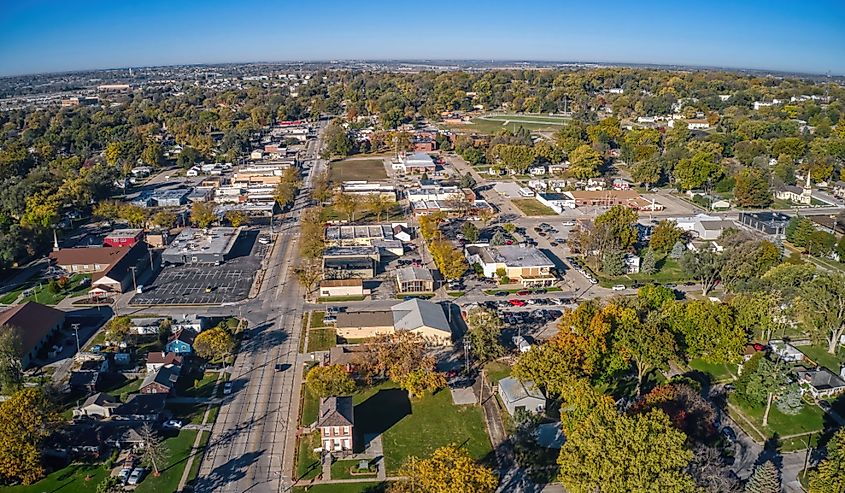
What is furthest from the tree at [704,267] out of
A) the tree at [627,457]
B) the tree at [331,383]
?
the tree at [331,383]

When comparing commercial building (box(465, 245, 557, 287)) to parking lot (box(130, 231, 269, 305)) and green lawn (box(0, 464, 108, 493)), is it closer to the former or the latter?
parking lot (box(130, 231, 269, 305))

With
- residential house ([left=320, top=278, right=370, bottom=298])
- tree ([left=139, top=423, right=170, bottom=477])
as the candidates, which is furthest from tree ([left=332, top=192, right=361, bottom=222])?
tree ([left=139, top=423, right=170, bottom=477])

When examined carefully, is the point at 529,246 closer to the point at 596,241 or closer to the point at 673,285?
the point at 596,241

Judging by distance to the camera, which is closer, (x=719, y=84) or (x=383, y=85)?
(x=719, y=84)

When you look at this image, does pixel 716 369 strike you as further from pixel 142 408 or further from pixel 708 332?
pixel 142 408

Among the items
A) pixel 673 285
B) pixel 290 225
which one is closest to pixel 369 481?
pixel 673 285

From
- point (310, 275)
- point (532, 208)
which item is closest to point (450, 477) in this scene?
point (310, 275)
